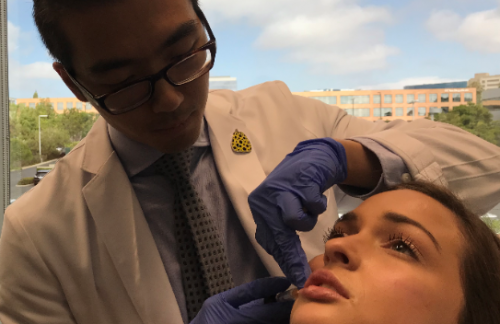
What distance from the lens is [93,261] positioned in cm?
105

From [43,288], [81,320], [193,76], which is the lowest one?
[81,320]

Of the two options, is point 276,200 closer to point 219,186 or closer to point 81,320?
point 219,186

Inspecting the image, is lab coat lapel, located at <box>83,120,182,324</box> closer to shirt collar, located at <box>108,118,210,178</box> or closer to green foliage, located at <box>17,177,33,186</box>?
shirt collar, located at <box>108,118,210,178</box>

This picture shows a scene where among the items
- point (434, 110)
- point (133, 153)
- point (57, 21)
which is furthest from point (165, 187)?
point (434, 110)

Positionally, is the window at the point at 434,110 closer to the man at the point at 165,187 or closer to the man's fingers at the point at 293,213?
the man at the point at 165,187

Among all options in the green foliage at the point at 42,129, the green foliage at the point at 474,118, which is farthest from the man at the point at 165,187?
the green foliage at the point at 474,118

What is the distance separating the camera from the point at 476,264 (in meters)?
0.81

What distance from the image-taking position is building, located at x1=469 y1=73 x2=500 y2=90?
8.62ft

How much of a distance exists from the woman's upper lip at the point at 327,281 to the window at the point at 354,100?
202 centimetres

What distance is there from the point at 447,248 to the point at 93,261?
37.2 inches

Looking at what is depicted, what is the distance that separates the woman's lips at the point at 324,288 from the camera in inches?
28.3

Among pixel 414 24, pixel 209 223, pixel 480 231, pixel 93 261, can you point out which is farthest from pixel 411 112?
pixel 93 261

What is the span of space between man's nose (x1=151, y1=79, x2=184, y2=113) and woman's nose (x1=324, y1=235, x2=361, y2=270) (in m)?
0.53

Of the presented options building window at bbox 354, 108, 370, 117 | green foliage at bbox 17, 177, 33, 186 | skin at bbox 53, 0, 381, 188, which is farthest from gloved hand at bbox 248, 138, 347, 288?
green foliage at bbox 17, 177, 33, 186
